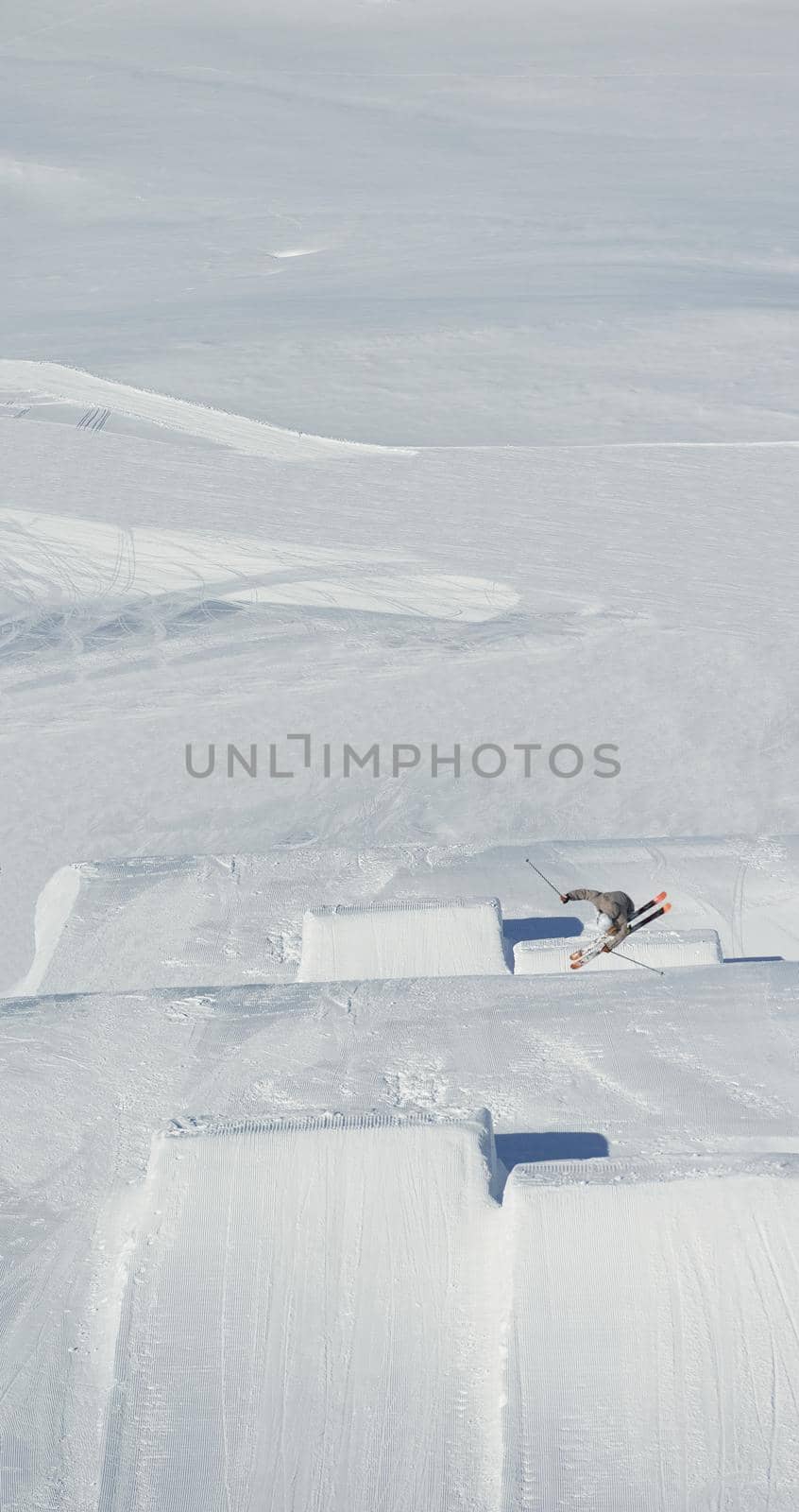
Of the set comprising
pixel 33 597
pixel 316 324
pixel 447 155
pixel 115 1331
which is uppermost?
pixel 447 155

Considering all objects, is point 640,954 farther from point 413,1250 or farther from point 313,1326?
point 313,1326

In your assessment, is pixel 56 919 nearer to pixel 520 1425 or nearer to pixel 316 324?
pixel 520 1425

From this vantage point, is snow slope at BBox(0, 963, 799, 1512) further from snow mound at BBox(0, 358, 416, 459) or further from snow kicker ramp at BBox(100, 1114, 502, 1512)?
snow mound at BBox(0, 358, 416, 459)

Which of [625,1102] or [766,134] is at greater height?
[766,134]

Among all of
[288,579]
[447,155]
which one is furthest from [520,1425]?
[447,155]

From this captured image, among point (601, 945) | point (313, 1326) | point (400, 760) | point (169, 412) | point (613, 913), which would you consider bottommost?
point (313, 1326)

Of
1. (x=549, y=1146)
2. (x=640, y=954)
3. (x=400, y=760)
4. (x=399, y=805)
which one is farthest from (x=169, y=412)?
(x=549, y=1146)
